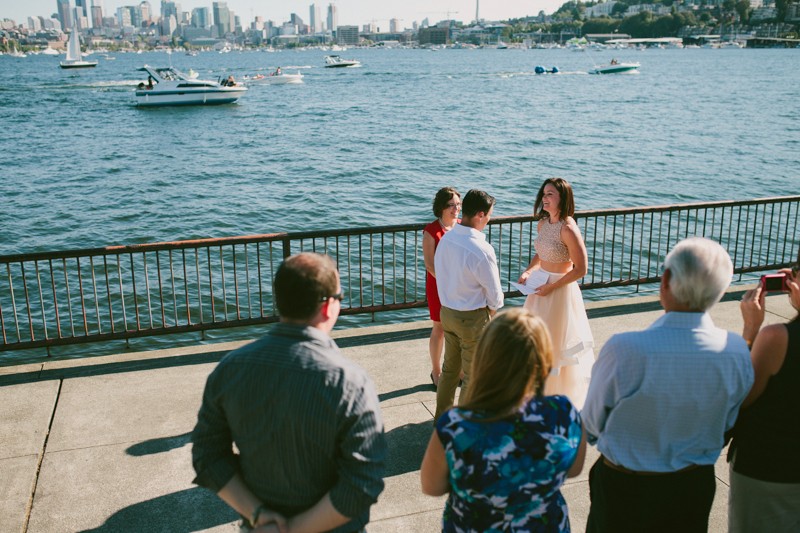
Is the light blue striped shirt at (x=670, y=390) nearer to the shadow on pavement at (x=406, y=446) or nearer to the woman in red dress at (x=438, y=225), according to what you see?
the shadow on pavement at (x=406, y=446)

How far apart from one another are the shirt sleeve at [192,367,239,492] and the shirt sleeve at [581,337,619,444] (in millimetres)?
1465

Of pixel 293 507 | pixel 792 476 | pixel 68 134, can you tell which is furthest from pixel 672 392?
pixel 68 134

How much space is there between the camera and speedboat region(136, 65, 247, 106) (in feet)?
197

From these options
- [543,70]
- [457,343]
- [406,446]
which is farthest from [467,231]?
[543,70]

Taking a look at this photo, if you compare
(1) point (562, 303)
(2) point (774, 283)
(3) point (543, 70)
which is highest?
(3) point (543, 70)

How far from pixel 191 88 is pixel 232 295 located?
51.0 m

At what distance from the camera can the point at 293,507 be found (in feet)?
8.59

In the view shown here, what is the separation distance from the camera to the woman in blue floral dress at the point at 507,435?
8.04ft

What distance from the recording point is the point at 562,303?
18.7 feet

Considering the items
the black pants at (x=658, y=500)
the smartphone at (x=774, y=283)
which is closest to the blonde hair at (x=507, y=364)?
the black pants at (x=658, y=500)

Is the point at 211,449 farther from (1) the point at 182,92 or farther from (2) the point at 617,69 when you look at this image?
(2) the point at 617,69

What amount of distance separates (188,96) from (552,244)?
60681 mm

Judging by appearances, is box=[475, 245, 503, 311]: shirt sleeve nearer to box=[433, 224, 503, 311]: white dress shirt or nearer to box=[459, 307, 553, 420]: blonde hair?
box=[433, 224, 503, 311]: white dress shirt

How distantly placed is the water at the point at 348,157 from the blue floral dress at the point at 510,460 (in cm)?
1048
